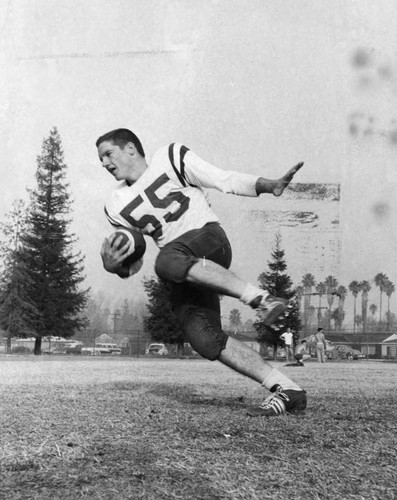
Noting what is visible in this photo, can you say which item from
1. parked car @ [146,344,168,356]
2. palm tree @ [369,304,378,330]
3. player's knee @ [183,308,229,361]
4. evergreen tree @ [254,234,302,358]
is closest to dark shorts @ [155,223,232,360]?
player's knee @ [183,308,229,361]

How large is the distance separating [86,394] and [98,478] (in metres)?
3.05

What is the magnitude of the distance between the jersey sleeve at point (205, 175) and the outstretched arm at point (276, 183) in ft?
0.12

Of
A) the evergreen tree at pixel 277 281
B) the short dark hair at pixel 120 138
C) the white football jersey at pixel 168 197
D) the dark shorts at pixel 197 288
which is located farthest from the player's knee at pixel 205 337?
the evergreen tree at pixel 277 281

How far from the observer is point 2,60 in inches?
460

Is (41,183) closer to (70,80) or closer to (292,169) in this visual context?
(70,80)

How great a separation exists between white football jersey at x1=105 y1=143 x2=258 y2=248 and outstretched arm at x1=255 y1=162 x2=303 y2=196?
1.08 ft

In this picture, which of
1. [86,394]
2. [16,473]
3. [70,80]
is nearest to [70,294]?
[70,80]

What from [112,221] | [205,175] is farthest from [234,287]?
[112,221]

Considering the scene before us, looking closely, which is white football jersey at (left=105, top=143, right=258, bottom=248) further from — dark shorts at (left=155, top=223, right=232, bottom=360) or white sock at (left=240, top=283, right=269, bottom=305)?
white sock at (left=240, top=283, right=269, bottom=305)

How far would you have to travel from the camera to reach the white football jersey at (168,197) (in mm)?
3557

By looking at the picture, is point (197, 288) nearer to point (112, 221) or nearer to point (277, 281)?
point (112, 221)

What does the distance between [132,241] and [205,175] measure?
22.5 inches

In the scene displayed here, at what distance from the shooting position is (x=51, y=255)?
122 feet

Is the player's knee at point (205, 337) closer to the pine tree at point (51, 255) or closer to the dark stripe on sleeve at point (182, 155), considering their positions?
the dark stripe on sleeve at point (182, 155)
